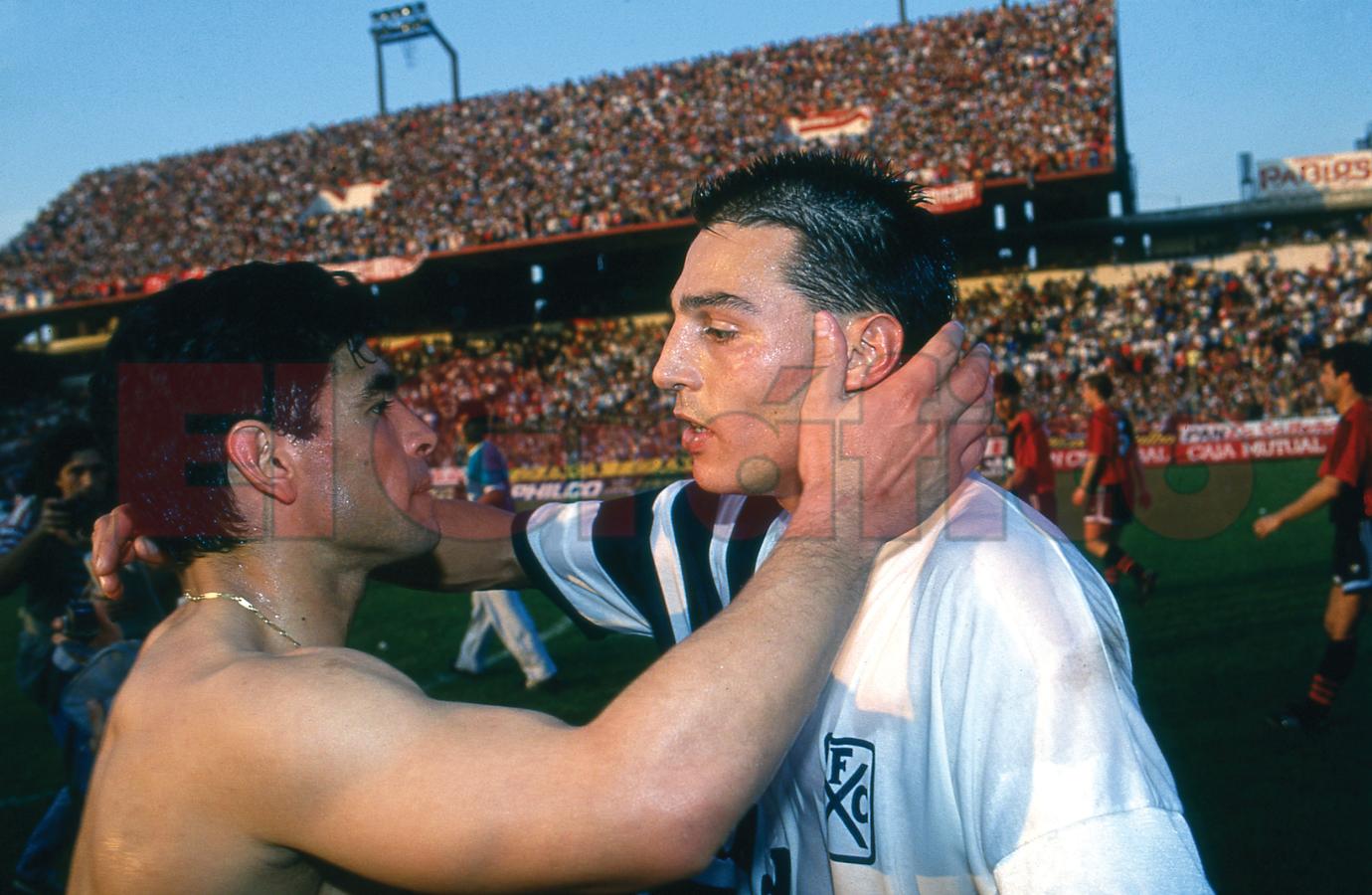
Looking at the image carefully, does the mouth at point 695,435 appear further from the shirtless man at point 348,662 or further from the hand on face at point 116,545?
the hand on face at point 116,545

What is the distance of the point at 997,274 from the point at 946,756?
92.9 feet

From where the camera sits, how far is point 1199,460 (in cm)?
2012

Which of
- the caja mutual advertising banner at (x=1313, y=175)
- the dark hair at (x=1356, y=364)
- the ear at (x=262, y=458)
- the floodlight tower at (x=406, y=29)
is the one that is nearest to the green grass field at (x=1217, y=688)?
the dark hair at (x=1356, y=364)

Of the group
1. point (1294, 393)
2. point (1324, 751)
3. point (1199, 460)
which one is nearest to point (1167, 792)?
point (1324, 751)

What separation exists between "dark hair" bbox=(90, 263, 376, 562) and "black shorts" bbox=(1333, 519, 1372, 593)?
6.37 m

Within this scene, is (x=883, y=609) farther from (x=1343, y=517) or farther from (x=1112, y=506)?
(x=1112, y=506)

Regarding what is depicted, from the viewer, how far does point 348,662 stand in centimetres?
141

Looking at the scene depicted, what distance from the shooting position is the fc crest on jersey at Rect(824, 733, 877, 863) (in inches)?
58.1

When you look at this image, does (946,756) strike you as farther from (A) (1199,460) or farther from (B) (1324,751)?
(A) (1199,460)

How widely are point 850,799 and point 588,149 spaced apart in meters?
34.8

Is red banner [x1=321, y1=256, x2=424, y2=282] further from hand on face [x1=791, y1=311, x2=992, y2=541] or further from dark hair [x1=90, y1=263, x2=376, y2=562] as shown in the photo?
hand on face [x1=791, y1=311, x2=992, y2=541]

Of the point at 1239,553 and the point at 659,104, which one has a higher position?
the point at 659,104

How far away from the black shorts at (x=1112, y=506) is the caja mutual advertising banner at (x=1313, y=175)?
2434cm

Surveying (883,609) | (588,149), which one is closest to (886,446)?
(883,609)
